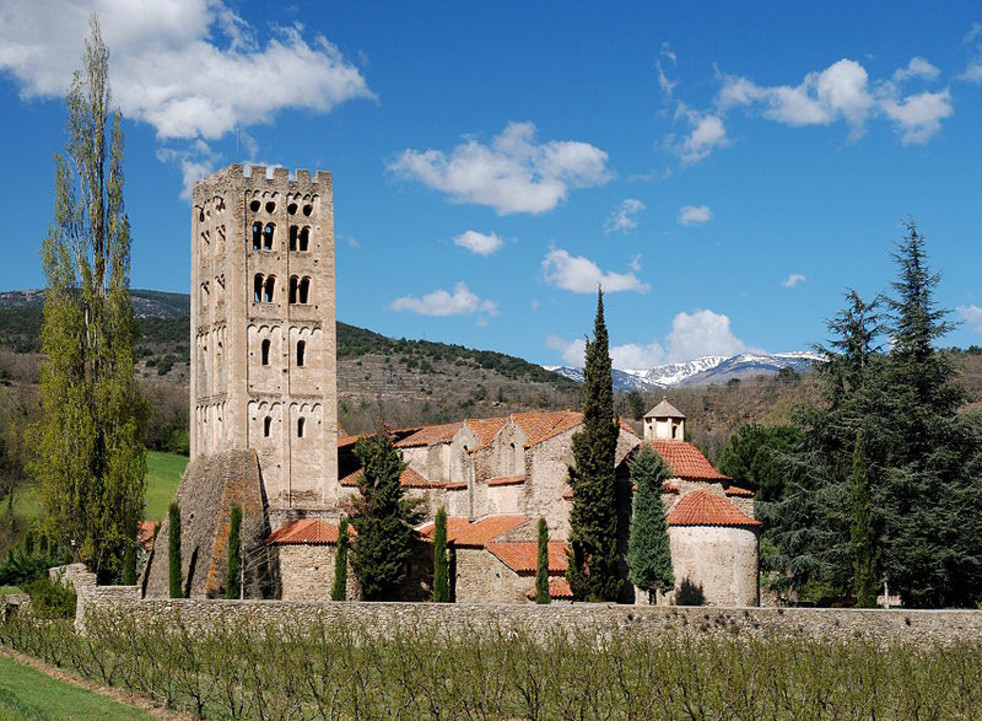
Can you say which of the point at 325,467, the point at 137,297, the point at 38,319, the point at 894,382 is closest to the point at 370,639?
the point at 325,467

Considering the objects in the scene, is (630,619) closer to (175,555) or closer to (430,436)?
(175,555)

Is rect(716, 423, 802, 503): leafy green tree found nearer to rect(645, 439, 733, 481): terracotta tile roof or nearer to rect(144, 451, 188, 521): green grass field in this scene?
rect(645, 439, 733, 481): terracotta tile roof

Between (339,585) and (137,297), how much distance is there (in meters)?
140

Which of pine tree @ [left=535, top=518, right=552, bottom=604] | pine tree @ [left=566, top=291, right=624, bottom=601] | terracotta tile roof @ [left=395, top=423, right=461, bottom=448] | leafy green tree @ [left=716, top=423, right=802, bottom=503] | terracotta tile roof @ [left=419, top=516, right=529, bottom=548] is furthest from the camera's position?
leafy green tree @ [left=716, top=423, right=802, bottom=503]

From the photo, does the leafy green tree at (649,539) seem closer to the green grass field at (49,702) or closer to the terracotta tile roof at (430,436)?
the terracotta tile roof at (430,436)

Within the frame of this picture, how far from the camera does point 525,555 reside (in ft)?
138

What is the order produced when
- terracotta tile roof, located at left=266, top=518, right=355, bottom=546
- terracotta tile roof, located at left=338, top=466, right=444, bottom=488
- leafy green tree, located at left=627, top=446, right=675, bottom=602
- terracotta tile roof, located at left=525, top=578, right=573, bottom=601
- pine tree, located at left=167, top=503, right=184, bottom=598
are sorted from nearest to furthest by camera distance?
terracotta tile roof, located at left=525, top=578, right=573, bottom=601 < leafy green tree, located at left=627, top=446, right=675, bottom=602 < pine tree, located at left=167, top=503, right=184, bottom=598 < terracotta tile roof, located at left=266, top=518, right=355, bottom=546 < terracotta tile roof, located at left=338, top=466, right=444, bottom=488

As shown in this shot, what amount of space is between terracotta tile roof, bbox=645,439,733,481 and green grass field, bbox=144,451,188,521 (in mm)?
30354

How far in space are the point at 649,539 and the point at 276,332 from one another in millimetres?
17422

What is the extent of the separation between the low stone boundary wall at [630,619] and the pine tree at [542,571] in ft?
6.91

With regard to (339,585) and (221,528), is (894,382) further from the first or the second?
(221,528)

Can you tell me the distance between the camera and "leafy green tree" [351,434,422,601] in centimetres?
4175

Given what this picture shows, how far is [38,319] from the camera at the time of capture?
13000 centimetres

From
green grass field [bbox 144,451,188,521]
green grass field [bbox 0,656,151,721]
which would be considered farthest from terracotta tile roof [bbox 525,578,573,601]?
green grass field [bbox 144,451,188,521]
